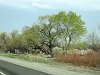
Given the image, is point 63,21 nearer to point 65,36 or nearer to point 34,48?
point 65,36

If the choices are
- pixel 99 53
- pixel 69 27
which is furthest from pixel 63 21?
pixel 99 53

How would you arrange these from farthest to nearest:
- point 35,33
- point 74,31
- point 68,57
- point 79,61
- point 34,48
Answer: point 34,48
point 35,33
point 74,31
point 68,57
point 79,61

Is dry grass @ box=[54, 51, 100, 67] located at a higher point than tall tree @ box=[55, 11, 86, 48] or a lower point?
lower

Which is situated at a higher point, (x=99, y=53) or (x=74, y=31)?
(x=74, y=31)

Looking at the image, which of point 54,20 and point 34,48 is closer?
point 54,20

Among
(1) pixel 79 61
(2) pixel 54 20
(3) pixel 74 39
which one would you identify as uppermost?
(2) pixel 54 20

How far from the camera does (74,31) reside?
8812 cm

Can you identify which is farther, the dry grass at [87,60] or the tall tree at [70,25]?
the tall tree at [70,25]

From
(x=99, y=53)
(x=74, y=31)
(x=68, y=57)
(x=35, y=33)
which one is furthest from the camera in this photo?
(x=35, y=33)

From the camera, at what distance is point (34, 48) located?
333 ft

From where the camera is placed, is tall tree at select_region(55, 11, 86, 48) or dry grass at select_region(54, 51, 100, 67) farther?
tall tree at select_region(55, 11, 86, 48)

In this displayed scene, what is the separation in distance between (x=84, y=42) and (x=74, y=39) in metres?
7.85

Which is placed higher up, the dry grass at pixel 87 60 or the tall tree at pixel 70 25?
the tall tree at pixel 70 25

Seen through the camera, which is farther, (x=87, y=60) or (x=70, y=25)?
(x=70, y=25)
